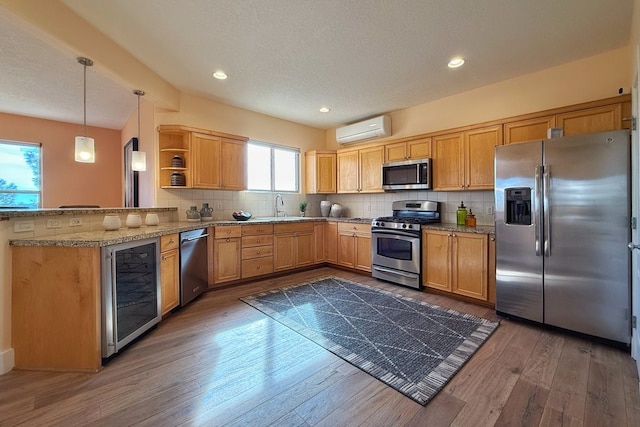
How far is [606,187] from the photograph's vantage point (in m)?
2.23

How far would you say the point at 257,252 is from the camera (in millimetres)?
4055

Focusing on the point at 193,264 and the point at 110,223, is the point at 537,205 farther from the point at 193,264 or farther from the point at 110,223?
the point at 110,223

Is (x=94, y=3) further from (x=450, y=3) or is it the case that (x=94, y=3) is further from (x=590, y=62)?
(x=590, y=62)

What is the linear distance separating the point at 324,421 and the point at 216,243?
2719 mm

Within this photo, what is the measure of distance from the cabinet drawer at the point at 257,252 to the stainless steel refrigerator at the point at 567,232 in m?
2.93

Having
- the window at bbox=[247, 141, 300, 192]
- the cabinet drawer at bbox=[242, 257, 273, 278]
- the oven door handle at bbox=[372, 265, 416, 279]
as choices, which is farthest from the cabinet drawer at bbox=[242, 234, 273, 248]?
the oven door handle at bbox=[372, 265, 416, 279]

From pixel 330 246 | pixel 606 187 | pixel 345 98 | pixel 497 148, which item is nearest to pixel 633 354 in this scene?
pixel 606 187

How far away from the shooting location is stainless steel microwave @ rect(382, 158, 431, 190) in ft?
12.8

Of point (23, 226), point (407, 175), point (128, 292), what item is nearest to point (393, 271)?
point (407, 175)

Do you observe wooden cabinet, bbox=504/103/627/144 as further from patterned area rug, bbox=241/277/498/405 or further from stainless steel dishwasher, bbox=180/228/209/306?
stainless steel dishwasher, bbox=180/228/209/306

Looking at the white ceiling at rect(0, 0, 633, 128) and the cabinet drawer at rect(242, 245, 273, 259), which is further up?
the white ceiling at rect(0, 0, 633, 128)

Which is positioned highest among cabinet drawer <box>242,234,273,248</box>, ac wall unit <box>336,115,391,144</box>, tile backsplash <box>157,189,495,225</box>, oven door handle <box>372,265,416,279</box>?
ac wall unit <box>336,115,391,144</box>

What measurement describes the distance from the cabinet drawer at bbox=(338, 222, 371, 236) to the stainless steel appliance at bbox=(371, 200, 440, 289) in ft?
0.54

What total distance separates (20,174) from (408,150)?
6688mm
